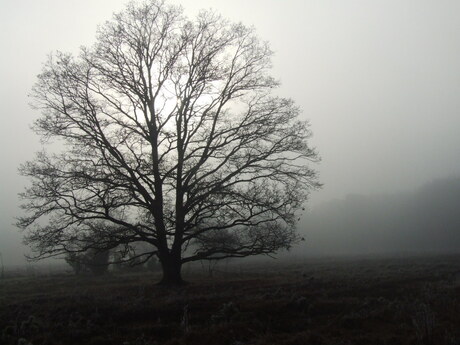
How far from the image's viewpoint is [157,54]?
2062 centimetres

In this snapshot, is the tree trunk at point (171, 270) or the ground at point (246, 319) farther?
the tree trunk at point (171, 270)

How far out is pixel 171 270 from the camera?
19516 mm

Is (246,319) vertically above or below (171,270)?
below

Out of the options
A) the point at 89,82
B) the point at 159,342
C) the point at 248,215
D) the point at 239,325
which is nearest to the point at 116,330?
the point at 159,342

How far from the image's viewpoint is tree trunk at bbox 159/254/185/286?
1934 cm

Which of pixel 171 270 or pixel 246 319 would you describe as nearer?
pixel 246 319

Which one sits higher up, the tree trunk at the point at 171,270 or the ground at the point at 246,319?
the tree trunk at the point at 171,270

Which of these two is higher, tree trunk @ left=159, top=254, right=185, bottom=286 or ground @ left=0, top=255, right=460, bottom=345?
tree trunk @ left=159, top=254, right=185, bottom=286

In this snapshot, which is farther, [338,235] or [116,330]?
[338,235]

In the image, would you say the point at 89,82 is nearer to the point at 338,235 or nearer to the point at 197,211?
the point at 197,211

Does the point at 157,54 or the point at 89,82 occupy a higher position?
the point at 157,54

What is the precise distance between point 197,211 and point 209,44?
8.23 meters

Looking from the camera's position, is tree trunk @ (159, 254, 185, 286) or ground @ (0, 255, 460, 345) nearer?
ground @ (0, 255, 460, 345)

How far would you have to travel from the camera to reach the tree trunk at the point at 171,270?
762 inches
